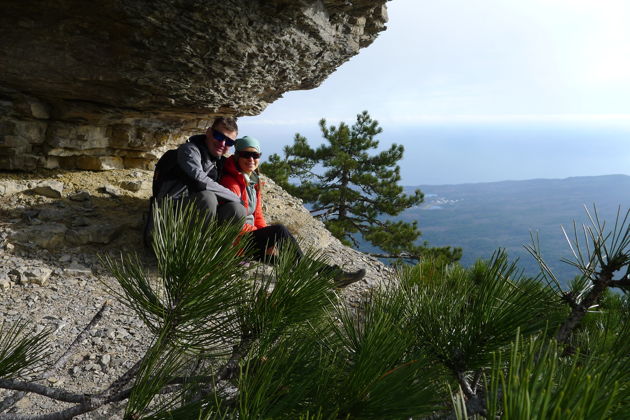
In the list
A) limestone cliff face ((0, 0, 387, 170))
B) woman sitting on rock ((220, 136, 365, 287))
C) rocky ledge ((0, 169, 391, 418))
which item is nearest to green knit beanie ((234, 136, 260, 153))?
woman sitting on rock ((220, 136, 365, 287))

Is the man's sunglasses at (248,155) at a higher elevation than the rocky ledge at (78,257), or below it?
higher

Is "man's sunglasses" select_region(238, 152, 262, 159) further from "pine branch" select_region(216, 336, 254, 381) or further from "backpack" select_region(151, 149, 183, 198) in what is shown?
"pine branch" select_region(216, 336, 254, 381)

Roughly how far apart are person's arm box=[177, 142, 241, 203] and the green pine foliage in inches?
143

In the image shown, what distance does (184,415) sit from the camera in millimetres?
1311

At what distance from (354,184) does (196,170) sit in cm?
1222

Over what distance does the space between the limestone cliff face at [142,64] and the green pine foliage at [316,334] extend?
174 inches

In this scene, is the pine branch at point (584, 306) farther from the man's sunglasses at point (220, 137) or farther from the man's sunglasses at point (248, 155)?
the man's sunglasses at point (220, 137)

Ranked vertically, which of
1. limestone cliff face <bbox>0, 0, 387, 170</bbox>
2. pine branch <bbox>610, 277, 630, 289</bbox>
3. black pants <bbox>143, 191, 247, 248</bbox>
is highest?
limestone cliff face <bbox>0, 0, 387, 170</bbox>

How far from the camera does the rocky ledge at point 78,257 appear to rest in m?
3.92

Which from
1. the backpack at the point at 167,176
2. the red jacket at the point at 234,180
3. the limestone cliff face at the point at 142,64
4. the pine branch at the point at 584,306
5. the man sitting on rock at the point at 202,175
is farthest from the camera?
the red jacket at the point at 234,180

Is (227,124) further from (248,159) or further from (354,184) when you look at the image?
(354,184)

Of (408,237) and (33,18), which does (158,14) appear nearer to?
(33,18)

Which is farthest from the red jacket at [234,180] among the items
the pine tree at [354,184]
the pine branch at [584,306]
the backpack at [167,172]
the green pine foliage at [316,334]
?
the pine tree at [354,184]

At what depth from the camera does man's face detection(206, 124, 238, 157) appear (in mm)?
5551
